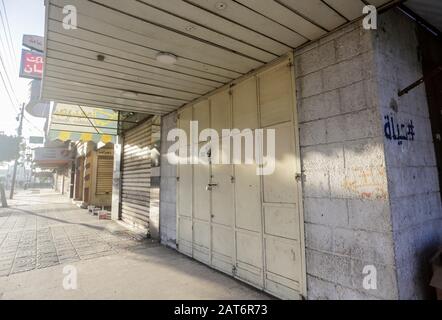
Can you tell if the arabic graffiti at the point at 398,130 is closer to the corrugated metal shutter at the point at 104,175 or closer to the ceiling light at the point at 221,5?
the ceiling light at the point at 221,5

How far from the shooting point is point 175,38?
301 cm

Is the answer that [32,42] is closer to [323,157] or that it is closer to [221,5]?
[221,5]

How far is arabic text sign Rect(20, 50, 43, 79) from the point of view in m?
12.0

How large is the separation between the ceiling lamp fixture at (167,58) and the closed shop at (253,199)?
1149 millimetres

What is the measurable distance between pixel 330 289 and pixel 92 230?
7.04 m

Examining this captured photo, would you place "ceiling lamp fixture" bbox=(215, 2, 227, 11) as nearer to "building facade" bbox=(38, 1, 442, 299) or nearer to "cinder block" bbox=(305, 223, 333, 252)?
"building facade" bbox=(38, 1, 442, 299)

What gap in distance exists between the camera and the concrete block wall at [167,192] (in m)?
5.70

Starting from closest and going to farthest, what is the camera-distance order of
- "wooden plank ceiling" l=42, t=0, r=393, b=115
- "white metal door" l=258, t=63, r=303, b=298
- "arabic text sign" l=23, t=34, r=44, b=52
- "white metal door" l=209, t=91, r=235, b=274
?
"wooden plank ceiling" l=42, t=0, r=393, b=115, "white metal door" l=258, t=63, r=303, b=298, "white metal door" l=209, t=91, r=235, b=274, "arabic text sign" l=23, t=34, r=44, b=52

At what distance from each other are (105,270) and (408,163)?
4.58 metres

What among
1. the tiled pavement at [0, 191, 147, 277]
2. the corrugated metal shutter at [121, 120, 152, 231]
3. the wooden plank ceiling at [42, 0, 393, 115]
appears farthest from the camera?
the corrugated metal shutter at [121, 120, 152, 231]

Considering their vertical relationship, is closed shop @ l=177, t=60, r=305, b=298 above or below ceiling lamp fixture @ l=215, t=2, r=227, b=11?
below

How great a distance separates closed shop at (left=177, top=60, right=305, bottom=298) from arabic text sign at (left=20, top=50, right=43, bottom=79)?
11.2 metres

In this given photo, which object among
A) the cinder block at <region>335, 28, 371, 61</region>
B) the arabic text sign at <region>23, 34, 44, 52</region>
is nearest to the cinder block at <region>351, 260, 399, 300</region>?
the cinder block at <region>335, 28, 371, 61</region>

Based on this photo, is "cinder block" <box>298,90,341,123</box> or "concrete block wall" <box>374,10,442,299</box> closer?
"concrete block wall" <box>374,10,442,299</box>
